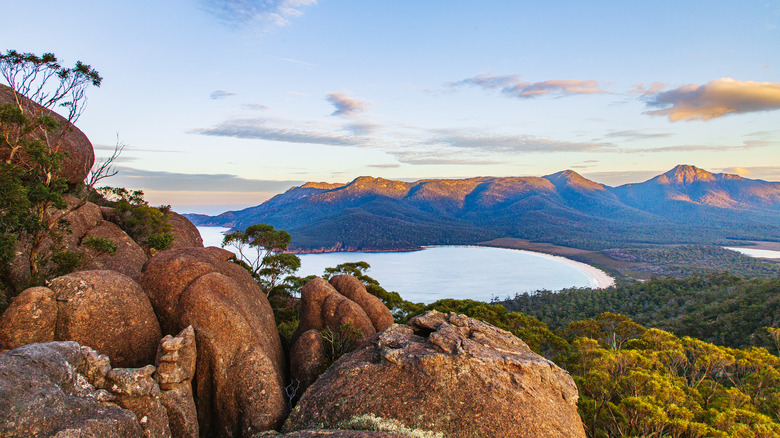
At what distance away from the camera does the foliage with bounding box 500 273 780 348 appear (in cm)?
4869

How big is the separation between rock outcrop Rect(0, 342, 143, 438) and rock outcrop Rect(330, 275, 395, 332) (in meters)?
12.6

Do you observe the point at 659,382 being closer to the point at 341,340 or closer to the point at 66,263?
the point at 341,340

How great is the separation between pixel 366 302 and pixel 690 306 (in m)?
74.1

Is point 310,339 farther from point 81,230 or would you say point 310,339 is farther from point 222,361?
point 81,230

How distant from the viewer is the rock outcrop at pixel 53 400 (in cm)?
708

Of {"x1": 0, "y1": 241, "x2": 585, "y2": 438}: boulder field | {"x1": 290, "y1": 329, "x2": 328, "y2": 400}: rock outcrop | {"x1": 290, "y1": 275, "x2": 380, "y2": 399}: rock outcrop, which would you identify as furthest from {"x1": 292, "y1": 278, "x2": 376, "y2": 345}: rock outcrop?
{"x1": 0, "y1": 241, "x2": 585, "y2": 438}: boulder field

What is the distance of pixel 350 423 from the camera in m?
9.96

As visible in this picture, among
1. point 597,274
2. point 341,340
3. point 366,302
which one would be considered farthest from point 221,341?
point 597,274

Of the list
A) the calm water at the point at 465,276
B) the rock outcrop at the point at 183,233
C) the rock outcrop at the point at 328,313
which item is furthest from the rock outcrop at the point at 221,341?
the calm water at the point at 465,276

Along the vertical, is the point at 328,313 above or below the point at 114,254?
below

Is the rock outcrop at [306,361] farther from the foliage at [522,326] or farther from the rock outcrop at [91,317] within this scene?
the foliage at [522,326]

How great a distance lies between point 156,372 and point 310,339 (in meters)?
5.82

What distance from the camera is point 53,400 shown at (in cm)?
771

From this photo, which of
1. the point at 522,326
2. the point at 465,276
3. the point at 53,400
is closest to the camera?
the point at 53,400
